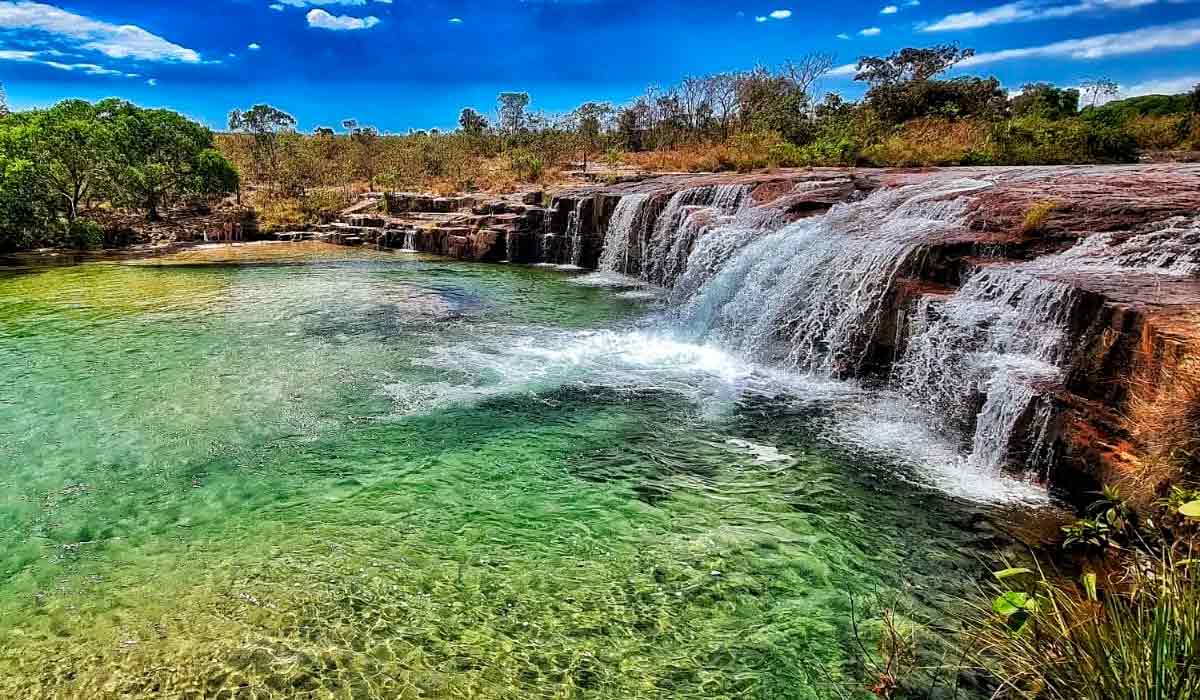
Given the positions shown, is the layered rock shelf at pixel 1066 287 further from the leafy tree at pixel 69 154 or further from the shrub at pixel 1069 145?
the leafy tree at pixel 69 154

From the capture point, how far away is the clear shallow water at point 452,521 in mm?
3471

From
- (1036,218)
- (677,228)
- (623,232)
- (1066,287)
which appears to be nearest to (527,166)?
(623,232)

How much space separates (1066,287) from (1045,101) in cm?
2213

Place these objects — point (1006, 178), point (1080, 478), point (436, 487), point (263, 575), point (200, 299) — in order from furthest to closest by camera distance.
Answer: point (200, 299), point (1006, 178), point (436, 487), point (1080, 478), point (263, 575)

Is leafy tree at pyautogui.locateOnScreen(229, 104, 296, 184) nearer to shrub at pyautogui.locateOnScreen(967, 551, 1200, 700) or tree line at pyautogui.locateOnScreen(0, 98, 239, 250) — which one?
tree line at pyautogui.locateOnScreen(0, 98, 239, 250)

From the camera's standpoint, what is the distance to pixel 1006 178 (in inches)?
435

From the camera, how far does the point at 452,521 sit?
4.88 m

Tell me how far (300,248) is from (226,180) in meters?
9.20

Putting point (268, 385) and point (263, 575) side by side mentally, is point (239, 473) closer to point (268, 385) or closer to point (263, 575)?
point (263, 575)

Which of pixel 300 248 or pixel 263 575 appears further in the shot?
pixel 300 248

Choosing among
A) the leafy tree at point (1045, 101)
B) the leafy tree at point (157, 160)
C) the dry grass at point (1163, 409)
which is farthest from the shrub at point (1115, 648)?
the leafy tree at point (157, 160)

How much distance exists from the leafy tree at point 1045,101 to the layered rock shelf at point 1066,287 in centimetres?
1225

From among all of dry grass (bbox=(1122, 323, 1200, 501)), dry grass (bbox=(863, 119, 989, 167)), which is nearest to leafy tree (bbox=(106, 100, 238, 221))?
dry grass (bbox=(863, 119, 989, 167))

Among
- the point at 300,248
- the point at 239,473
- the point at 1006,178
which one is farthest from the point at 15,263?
the point at 1006,178
